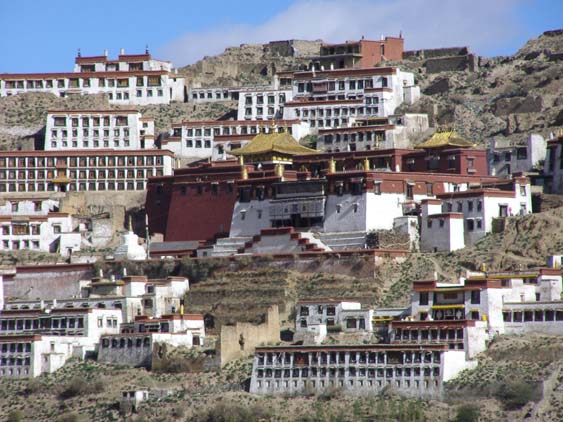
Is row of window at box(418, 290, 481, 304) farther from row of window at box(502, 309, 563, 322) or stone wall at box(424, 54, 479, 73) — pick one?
stone wall at box(424, 54, 479, 73)

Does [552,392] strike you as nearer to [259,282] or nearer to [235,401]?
[235,401]

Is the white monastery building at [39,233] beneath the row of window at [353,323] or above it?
above

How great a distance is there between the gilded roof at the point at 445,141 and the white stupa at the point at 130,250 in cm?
1812

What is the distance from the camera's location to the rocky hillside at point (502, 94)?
125m

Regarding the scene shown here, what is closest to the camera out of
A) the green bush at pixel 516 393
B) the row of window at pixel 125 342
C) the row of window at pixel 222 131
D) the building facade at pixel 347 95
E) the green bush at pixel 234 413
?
the green bush at pixel 516 393

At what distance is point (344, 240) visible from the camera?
348ft

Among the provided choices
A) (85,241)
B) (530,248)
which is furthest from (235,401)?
(85,241)

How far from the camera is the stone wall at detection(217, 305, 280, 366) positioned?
95.6 m

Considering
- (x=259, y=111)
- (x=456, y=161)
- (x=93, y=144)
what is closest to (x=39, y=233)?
(x=93, y=144)

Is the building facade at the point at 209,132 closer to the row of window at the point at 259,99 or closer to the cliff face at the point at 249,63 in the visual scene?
the row of window at the point at 259,99

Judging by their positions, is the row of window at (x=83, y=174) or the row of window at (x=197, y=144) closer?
the row of window at (x=83, y=174)

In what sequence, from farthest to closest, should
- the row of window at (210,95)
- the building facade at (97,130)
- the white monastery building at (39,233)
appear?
the row of window at (210,95) < the building facade at (97,130) < the white monastery building at (39,233)

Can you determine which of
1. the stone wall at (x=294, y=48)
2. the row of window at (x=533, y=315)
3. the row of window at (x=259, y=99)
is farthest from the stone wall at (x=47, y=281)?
the stone wall at (x=294, y=48)

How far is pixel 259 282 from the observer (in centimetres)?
10288
